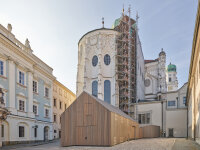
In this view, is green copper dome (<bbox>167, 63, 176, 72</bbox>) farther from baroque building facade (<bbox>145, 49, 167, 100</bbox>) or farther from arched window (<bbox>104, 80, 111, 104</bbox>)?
arched window (<bbox>104, 80, 111, 104</bbox>)

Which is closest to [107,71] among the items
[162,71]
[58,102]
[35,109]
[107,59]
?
[107,59]

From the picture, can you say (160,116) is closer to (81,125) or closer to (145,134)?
(145,134)

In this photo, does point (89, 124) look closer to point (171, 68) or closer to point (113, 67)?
point (113, 67)

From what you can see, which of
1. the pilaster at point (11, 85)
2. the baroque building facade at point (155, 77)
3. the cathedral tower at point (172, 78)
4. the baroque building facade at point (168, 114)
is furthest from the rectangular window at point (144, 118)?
the cathedral tower at point (172, 78)

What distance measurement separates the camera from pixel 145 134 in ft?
106

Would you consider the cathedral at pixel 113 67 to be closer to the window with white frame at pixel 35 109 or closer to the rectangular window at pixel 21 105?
the window with white frame at pixel 35 109

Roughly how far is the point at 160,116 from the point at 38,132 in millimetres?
23407

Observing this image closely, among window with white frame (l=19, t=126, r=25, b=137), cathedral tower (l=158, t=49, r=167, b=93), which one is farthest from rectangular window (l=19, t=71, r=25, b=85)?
cathedral tower (l=158, t=49, r=167, b=93)

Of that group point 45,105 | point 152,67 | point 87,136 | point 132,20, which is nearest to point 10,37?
point 45,105

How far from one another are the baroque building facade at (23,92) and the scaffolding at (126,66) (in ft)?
62.0

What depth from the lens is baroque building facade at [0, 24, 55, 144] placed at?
63.1 ft

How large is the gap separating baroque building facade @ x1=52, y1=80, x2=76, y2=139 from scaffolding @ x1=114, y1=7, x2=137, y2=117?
12661 millimetres

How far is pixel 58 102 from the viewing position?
3528 cm

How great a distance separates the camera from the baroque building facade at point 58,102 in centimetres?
3353
